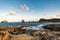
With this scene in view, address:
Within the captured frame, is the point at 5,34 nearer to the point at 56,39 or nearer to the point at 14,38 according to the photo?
the point at 14,38

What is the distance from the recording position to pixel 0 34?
6949 millimetres

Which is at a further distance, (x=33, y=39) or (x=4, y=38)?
(x=33, y=39)

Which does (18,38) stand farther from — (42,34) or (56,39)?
(56,39)

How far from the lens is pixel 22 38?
763 cm

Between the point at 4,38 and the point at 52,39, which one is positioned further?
the point at 52,39

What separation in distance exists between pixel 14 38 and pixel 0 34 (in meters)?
1.01

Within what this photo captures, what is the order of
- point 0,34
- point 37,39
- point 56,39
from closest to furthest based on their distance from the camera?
point 0,34
point 37,39
point 56,39

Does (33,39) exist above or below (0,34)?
below

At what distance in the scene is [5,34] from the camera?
23.2ft

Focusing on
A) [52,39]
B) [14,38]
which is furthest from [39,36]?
[14,38]

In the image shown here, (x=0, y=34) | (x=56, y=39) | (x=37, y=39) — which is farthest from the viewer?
(x=56, y=39)

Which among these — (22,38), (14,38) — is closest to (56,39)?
(22,38)

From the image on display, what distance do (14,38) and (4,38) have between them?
0.77m

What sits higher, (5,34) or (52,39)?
(5,34)
